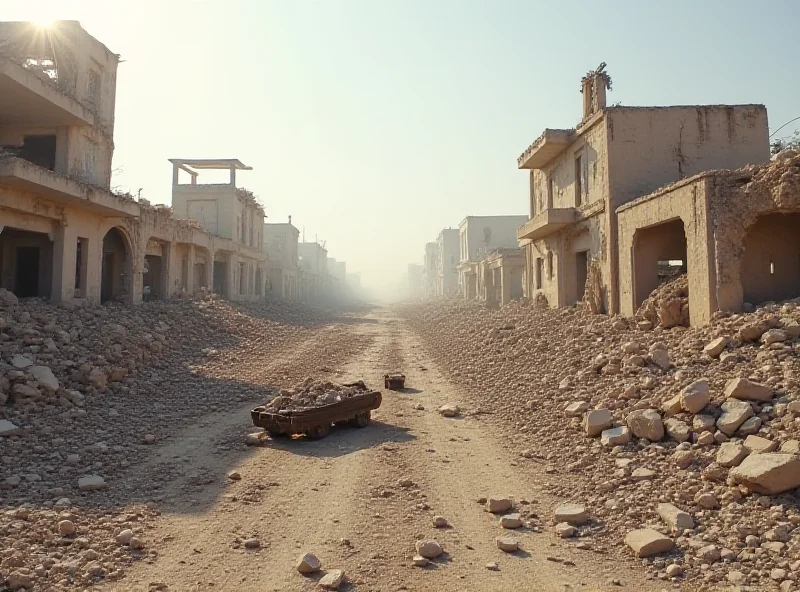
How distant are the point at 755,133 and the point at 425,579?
1516cm

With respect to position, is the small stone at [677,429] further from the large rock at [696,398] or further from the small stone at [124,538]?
the small stone at [124,538]

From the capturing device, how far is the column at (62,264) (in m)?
15.2

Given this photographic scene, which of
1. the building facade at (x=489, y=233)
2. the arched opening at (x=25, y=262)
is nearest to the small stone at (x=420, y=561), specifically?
the arched opening at (x=25, y=262)

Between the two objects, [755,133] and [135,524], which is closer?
[135,524]

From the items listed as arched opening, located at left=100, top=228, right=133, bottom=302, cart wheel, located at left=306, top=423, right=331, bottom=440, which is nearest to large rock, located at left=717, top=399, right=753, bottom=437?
cart wheel, located at left=306, top=423, right=331, bottom=440

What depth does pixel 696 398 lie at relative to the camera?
6.17 m

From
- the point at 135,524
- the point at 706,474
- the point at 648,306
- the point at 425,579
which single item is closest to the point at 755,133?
the point at 648,306

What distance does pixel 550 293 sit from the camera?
763 inches

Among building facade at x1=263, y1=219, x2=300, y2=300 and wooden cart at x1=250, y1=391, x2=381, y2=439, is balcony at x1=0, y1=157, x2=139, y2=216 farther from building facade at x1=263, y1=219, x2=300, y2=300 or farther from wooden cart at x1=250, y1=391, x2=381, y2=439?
building facade at x1=263, y1=219, x2=300, y2=300

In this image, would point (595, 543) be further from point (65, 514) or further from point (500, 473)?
point (65, 514)

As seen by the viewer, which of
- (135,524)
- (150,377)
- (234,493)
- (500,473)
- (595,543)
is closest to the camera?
(595,543)

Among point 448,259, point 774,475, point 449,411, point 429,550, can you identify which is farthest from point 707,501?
point 448,259

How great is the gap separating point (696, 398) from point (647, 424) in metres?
0.67

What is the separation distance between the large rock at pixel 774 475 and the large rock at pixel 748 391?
1451 millimetres
